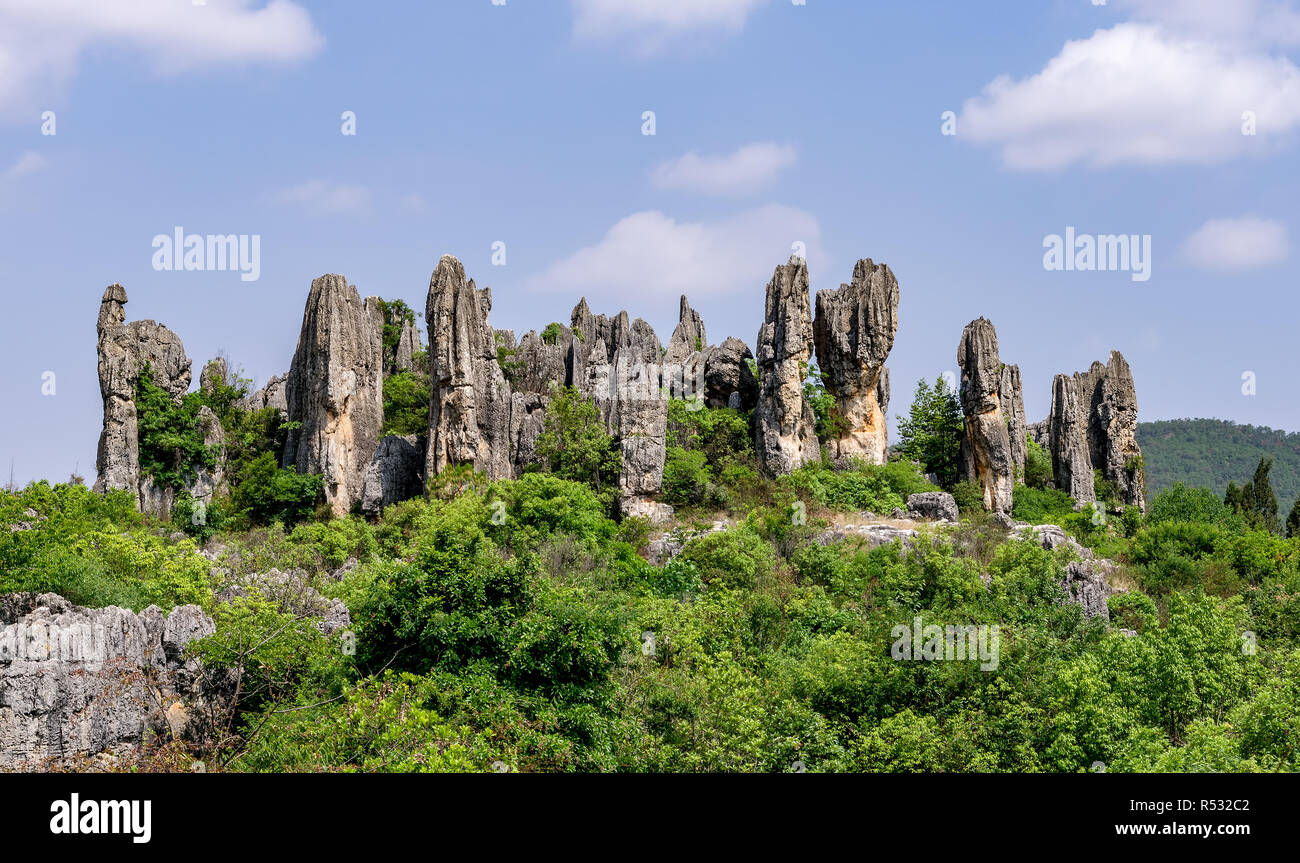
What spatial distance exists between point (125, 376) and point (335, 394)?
792cm

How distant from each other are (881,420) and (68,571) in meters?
32.2

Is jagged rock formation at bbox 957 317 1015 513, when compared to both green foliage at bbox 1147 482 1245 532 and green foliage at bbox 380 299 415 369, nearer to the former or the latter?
green foliage at bbox 1147 482 1245 532

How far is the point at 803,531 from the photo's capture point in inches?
1503

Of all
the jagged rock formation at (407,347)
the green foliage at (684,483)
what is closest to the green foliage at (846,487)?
the green foliage at (684,483)

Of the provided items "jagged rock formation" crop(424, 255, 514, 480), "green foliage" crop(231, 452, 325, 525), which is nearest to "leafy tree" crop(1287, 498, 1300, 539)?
"jagged rock formation" crop(424, 255, 514, 480)

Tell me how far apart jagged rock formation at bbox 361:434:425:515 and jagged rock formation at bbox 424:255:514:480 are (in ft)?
4.85

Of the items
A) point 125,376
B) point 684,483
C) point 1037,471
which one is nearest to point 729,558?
point 684,483

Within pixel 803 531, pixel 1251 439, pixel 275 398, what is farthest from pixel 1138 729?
pixel 1251 439

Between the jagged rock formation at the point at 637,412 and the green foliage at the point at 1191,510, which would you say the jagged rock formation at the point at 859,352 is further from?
the green foliage at the point at 1191,510

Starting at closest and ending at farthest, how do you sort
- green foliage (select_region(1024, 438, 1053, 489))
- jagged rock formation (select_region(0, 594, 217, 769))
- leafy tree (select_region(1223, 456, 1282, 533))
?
1. jagged rock formation (select_region(0, 594, 217, 769))
2. green foliage (select_region(1024, 438, 1053, 489))
3. leafy tree (select_region(1223, 456, 1282, 533))

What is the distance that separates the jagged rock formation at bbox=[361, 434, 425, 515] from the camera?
42.8m
